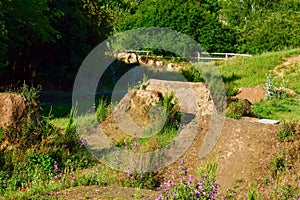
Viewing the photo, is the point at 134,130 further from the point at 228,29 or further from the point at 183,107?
the point at 228,29

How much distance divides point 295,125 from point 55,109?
34.6 ft

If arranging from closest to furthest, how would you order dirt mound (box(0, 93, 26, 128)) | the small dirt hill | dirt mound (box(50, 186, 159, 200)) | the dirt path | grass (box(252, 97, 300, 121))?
dirt mound (box(50, 186, 159, 200)), the dirt path, the small dirt hill, dirt mound (box(0, 93, 26, 128)), grass (box(252, 97, 300, 121))

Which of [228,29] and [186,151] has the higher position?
[228,29]

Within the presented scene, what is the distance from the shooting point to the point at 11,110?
889 cm

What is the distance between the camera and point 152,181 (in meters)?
7.73

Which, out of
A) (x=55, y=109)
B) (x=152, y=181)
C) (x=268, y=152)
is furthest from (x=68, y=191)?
(x=55, y=109)

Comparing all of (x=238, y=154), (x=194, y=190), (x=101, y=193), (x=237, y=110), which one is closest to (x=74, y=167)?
(x=101, y=193)

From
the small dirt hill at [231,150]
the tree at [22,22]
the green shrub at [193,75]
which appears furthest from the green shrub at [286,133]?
the tree at [22,22]

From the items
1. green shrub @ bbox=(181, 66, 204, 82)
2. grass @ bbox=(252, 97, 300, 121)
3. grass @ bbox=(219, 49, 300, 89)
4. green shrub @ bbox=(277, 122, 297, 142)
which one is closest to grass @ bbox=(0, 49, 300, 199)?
green shrub @ bbox=(277, 122, 297, 142)

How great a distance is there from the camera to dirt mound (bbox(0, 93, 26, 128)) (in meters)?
8.84

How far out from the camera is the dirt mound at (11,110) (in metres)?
8.84

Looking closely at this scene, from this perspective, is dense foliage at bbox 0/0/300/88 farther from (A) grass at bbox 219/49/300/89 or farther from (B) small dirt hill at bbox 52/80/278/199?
(B) small dirt hill at bbox 52/80/278/199

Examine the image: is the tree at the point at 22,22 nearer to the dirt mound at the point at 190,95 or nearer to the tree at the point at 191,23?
the dirt mound at the point at 190,95

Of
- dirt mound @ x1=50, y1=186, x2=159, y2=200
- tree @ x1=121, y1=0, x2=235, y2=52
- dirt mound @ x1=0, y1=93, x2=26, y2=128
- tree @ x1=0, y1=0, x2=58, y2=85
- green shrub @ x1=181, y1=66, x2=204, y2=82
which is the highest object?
tree @ x1=121, y1=0, x2=235, y2=52
